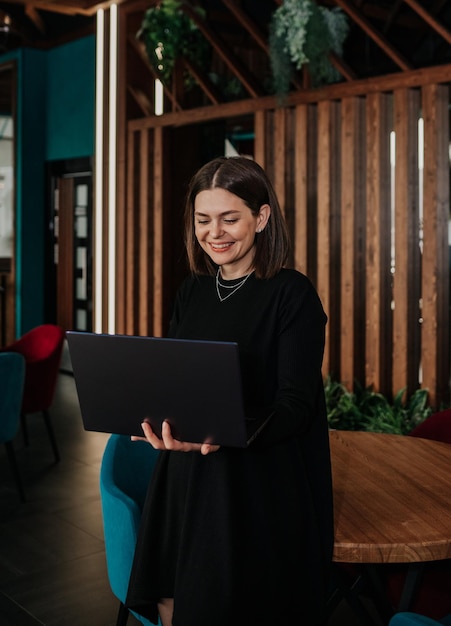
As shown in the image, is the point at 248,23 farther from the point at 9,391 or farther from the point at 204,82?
the point at 9,391

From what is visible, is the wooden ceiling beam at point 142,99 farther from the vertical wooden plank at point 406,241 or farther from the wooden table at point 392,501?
the wooden table at point 392,501

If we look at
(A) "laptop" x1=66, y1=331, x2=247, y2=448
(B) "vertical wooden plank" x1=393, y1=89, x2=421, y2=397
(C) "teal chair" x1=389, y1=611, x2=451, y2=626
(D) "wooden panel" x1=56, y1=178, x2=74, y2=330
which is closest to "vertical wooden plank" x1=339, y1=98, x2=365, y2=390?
(B) "vertical wooden plank" x1=393, y1=89, x2=421, y2=397

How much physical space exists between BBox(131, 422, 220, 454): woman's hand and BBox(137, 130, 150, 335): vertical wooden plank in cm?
565

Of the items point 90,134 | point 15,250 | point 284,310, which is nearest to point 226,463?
point 284,310

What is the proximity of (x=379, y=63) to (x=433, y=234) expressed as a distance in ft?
14.3

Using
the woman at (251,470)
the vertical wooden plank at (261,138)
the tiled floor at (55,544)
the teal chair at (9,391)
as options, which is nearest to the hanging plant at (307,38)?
the vertical wooden plank at (261,138)

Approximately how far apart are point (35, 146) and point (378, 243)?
5710mm

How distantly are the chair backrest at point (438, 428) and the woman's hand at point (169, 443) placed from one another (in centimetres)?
137

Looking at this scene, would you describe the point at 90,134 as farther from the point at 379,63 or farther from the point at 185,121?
the point at 379,63

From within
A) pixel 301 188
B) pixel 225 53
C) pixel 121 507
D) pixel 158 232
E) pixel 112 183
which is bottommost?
pixel 121 507

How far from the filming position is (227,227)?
1.79 meters

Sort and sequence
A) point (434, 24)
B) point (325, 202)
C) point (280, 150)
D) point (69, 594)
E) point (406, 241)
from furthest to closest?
point (280, 150)
point (325, 202)
point (406, 241)
point (434, 24)
point (69, 594)

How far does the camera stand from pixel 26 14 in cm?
906

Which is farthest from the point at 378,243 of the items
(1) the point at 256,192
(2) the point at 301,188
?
(1) the point at 256,192
